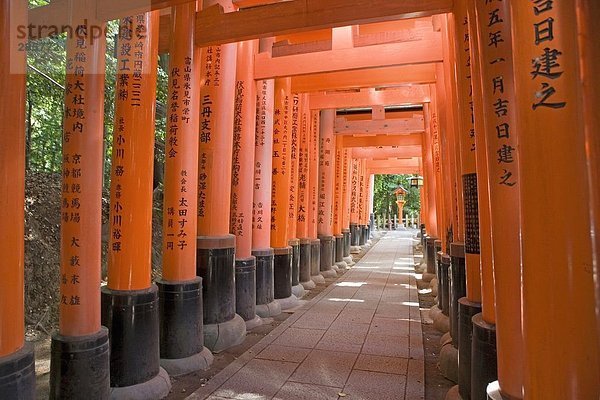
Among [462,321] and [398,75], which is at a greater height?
[398,75]

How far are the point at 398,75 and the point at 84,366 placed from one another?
19.6 feet

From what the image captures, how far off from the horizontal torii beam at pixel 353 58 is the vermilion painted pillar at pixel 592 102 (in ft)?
13.5

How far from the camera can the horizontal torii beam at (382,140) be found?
44.2ft

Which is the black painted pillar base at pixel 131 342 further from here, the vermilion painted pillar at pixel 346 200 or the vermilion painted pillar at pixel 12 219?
the vermilion painted pillar at pixel 346 200

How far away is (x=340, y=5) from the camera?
3902mm

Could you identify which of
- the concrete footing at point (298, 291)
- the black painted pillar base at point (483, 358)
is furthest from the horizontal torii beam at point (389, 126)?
the black painted pillar base at point (483, 358)

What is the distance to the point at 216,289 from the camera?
4.93 metres

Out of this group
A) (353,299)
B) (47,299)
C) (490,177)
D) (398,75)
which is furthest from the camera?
(353,299)

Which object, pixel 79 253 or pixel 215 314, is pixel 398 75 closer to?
pixel 215 314

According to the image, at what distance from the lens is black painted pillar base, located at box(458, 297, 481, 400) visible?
299cm

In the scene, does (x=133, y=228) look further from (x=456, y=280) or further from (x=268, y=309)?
(x=268, y=309)

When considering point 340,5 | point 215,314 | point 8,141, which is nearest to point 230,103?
point 340,5

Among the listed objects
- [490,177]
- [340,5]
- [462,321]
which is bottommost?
[462,321]

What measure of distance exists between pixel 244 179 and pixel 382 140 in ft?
28.5
